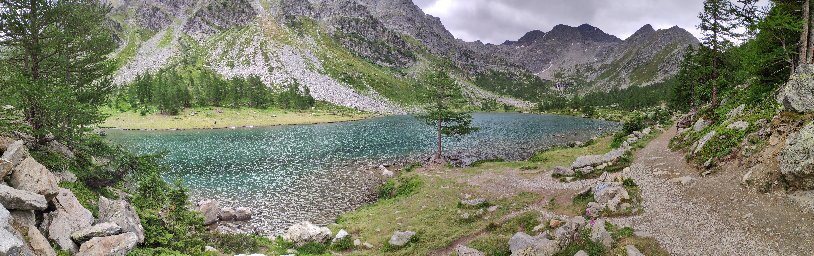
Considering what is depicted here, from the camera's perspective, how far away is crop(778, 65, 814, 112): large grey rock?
24.1m

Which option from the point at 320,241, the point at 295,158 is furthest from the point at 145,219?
the point at 295,158

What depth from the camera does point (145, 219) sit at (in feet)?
72.5

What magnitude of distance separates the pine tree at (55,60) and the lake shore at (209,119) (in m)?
96.7

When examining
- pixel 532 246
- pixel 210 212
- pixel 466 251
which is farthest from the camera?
pixel 210 212

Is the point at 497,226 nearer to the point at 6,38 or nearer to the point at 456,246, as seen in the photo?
the point at 456,246

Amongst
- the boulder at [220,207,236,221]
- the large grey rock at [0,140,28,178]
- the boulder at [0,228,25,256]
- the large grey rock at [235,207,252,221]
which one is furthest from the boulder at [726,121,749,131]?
the large grey rock at [0,140,28,178]

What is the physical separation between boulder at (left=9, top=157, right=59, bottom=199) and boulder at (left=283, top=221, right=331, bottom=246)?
563 inches

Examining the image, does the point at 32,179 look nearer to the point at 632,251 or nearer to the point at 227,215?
the point at 227,215

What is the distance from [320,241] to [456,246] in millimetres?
9963

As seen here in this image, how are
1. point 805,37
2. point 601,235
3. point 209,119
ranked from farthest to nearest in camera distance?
point 209,119 → point 805,37 → point 601,235

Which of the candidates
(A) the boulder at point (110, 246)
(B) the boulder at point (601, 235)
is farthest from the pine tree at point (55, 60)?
(B) the boulder at point (601, 235)

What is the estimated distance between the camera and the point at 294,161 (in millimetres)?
64812

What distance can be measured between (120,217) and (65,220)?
2.21 meters

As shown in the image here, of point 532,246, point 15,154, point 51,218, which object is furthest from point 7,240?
point 532,246
